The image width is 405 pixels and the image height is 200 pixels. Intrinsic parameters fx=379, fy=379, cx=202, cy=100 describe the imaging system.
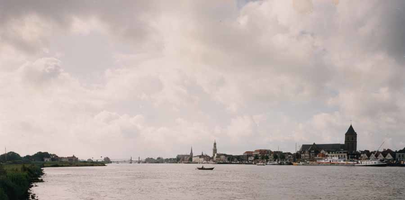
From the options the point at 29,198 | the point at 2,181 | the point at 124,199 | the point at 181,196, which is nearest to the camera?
the point at 2,181

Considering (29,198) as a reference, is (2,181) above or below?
above

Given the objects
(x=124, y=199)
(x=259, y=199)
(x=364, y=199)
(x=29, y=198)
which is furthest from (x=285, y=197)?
(x=29, y=198)

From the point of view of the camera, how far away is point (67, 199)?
6675cm

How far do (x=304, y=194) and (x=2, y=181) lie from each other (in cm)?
5409

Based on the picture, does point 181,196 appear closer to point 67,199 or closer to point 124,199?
point 124,199

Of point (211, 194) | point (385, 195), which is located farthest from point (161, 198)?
point (385, 195)

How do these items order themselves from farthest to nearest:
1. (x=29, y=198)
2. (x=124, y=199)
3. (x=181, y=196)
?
(x=181, y=196)
(x=124, y=199)
(x=29, y=198)

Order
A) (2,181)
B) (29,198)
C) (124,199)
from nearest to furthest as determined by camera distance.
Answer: (2,181) → (29,198) → (124,199)

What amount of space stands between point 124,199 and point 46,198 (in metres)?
13.6

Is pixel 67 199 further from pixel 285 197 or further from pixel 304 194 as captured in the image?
pixel 304 194

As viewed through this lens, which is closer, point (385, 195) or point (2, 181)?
point (2, 181)

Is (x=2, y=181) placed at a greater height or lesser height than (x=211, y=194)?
greater

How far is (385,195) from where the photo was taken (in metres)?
75.3

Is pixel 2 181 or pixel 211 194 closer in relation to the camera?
pixel 2 181
